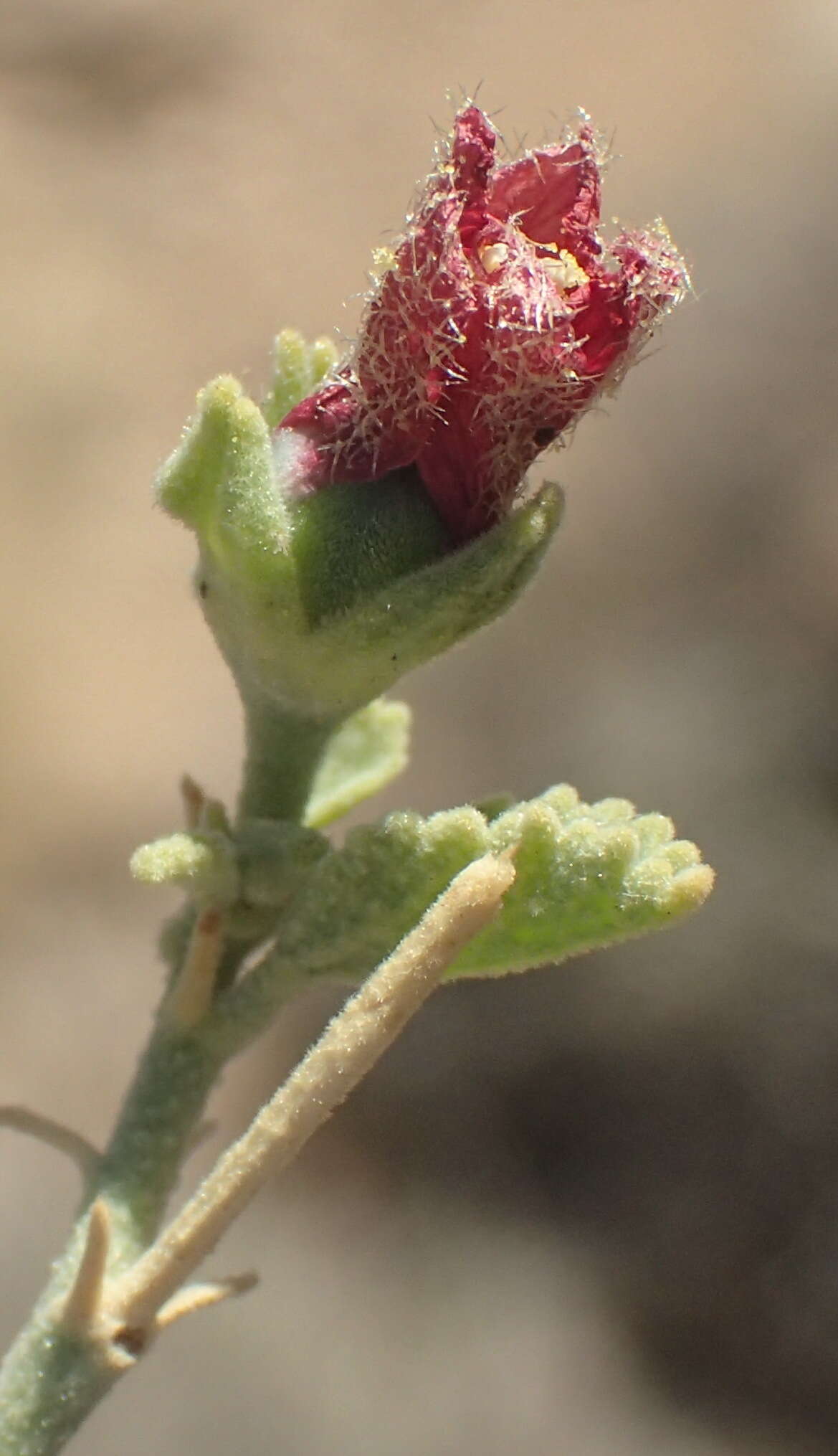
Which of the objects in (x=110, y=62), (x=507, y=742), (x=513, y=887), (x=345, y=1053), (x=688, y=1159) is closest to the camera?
(x=345, y=1053)

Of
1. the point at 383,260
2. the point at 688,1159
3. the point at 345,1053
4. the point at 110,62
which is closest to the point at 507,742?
the point at 688,1159

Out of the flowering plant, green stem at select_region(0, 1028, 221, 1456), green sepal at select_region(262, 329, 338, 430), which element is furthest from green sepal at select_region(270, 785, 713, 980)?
green sepal at select_region(262, 329, 338, 430)

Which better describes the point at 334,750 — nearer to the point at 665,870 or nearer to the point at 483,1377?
the point at 665,870

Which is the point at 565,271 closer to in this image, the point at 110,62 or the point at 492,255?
the point at 492,255

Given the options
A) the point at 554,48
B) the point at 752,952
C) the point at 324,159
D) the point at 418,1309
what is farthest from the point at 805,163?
the point at 418,1309

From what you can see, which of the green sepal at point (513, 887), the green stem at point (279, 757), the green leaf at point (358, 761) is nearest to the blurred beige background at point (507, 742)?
the green leaf at point (358, 761)

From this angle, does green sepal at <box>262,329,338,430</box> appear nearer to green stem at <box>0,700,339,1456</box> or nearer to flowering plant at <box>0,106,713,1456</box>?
flowering plant at <box>0,106,713,1456</box>
